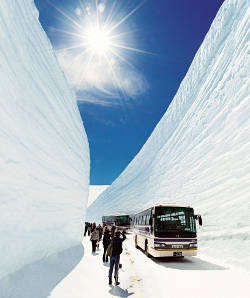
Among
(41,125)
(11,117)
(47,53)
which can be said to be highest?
(47,53)

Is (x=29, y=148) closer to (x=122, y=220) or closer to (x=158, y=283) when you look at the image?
(x=158, y=283)

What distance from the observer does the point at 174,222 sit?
1157cm

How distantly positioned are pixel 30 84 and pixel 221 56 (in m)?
24.4

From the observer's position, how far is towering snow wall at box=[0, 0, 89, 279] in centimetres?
666

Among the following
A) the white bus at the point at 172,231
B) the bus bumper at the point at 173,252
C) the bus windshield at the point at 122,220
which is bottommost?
the bus bumper at the point at 173,252

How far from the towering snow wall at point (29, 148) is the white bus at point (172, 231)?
14.8 ft

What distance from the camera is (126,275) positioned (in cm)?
813

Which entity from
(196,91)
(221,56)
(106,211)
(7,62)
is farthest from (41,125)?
(106,211)

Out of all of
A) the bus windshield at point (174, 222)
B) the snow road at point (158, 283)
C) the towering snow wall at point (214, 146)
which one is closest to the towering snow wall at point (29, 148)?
the snow road at point (158, 283)

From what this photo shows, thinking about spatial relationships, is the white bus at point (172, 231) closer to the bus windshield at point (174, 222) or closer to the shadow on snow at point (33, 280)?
the bus windshield at point (174, 222)

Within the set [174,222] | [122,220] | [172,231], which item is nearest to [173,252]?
[172,231]

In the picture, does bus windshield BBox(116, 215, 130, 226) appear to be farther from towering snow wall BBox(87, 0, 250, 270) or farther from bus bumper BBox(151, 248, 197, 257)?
bus bumper BBox(151, 248, 197, 257)

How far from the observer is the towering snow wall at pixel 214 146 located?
1445cm

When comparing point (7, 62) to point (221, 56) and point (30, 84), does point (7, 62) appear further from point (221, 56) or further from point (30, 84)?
point (221, 56)
